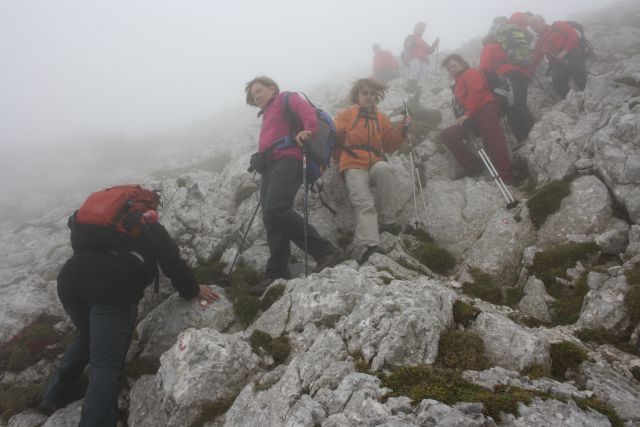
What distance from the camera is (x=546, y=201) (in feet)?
32.4

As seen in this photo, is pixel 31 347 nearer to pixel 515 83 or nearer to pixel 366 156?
pixel 366 156

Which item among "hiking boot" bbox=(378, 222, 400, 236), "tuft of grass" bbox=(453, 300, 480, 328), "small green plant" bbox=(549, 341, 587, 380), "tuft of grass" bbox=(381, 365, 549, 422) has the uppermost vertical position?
"tuft of grass" bbox=(381, 365, 549, 422)

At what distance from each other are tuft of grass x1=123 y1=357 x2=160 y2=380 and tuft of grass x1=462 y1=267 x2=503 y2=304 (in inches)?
296

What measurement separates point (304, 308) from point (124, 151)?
53.5m

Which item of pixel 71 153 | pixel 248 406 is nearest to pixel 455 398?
pixel 248 406

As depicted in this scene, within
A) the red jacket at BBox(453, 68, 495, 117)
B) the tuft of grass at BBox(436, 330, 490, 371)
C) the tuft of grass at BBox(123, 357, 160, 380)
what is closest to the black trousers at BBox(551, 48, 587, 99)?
the red jacket at BBox(453, 68, 495, 117)

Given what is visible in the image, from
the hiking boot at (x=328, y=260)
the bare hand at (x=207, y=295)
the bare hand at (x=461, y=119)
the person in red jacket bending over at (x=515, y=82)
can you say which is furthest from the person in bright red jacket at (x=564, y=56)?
the bare hand at (x=207, y=295)

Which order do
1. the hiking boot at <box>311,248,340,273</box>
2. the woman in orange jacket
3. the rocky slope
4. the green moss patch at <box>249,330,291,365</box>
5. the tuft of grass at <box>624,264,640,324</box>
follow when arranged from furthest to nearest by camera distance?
1. the woman in orange jacket
2. the hiking boot at <box>311,248,340,273</box>
3. the green moss patch at <box>249,330,291,365</box>
4. the tuft of grass at <box>624,264,640,324</box>
5. the rocky slope

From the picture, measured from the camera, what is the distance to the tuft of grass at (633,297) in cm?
584

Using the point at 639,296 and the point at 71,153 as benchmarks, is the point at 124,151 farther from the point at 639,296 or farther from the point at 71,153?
the point at 639,296

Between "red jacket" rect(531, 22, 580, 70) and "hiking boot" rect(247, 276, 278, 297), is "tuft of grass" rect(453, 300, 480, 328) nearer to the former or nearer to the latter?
"hiking boot" rect(247, 276, 278, 297)

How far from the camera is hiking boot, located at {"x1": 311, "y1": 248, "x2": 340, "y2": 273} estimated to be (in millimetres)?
9453

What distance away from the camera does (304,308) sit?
7.24 meters

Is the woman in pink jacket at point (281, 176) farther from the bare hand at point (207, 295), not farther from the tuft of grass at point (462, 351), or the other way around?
the tuft of grass at point (462, 351)
